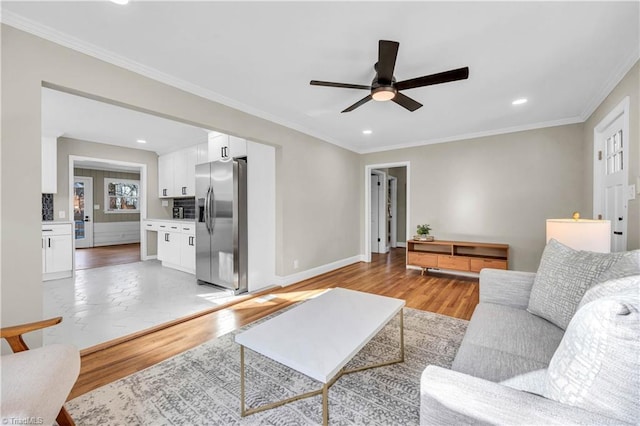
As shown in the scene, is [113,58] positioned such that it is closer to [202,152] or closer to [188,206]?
[202,152]

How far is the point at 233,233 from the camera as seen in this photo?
143 inches

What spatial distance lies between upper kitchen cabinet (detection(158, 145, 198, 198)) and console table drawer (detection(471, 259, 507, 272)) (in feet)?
17.5

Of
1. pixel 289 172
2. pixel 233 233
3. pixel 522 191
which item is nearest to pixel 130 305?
pixel 233 233

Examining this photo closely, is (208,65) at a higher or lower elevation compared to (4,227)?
higher

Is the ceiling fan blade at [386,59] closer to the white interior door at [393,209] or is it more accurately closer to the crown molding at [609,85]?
the crown molding at [609,85]

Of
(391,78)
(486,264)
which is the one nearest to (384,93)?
(391,78)

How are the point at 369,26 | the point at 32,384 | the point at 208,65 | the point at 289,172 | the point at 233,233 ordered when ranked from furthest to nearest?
1. the point at 289,172
2. the point at 233,233
3. the point at 208,65
4. the point at 369,26
5. the point at 32,384

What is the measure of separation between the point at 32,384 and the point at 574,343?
201 centimetres

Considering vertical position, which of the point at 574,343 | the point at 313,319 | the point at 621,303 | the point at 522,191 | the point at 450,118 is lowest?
the point at 313,319

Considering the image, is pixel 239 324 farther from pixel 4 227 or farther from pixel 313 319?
pixel 4 227

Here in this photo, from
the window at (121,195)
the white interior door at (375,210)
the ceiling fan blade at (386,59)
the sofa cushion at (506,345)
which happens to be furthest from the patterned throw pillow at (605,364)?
the window at (121,195)

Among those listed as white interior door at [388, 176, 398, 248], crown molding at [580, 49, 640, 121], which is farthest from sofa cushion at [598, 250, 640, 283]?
white interior door at [388, 176, 398, 248]

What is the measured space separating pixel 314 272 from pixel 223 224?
1716mm

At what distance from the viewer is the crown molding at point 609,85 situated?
85.8 inches
